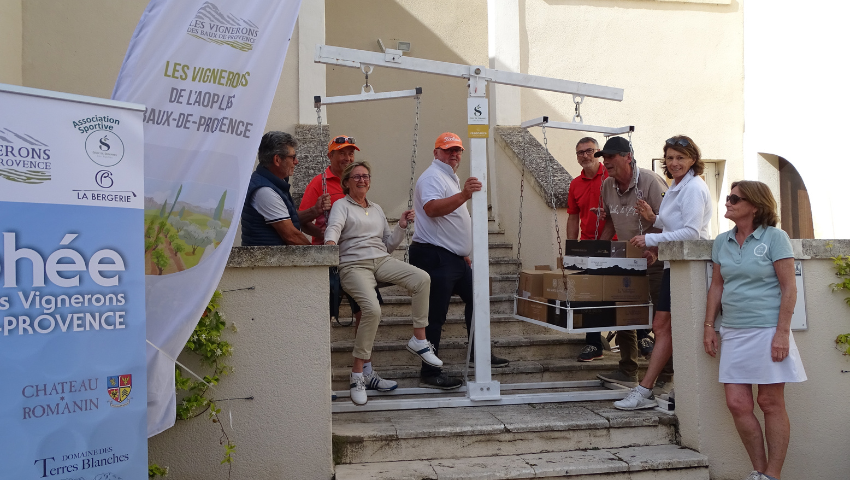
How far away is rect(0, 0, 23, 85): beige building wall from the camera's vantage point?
6266 millimetres

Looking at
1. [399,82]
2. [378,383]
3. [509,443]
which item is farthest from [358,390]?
[399,82]

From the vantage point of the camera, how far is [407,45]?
877cm

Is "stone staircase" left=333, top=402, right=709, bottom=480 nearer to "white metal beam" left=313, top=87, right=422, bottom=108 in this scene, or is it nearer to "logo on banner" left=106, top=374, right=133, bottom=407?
"logo on banner" left=106, top=374, right=133, bottom=407

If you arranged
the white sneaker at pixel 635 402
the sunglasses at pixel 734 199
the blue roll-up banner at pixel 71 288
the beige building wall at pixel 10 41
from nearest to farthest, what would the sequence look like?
the blue roll-up banner at pixel 71 288 < the sunglasses at pixel 734 199 < the white sneaker at pixel 635 402 < the beige building wall at pixel 10 41

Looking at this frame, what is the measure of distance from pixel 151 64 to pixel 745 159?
7.39 metres

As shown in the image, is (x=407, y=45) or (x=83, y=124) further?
(x=407, y=45)

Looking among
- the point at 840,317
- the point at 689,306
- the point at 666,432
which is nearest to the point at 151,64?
the point at 689,306

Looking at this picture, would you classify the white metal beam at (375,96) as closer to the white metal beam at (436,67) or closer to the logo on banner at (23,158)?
the white metal beam at (436,67)

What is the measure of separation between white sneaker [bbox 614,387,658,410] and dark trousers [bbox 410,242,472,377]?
1.30m

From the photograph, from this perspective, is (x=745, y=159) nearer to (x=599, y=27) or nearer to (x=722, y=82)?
(x=722, y=82)

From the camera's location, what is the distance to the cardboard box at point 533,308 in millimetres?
5316

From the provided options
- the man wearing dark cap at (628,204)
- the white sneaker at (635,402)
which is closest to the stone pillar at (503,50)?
the man wearing dark cap at (628,204)

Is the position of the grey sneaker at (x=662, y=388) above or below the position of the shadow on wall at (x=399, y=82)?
below

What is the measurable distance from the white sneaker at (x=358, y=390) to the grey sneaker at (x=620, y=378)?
1859 millimetres
